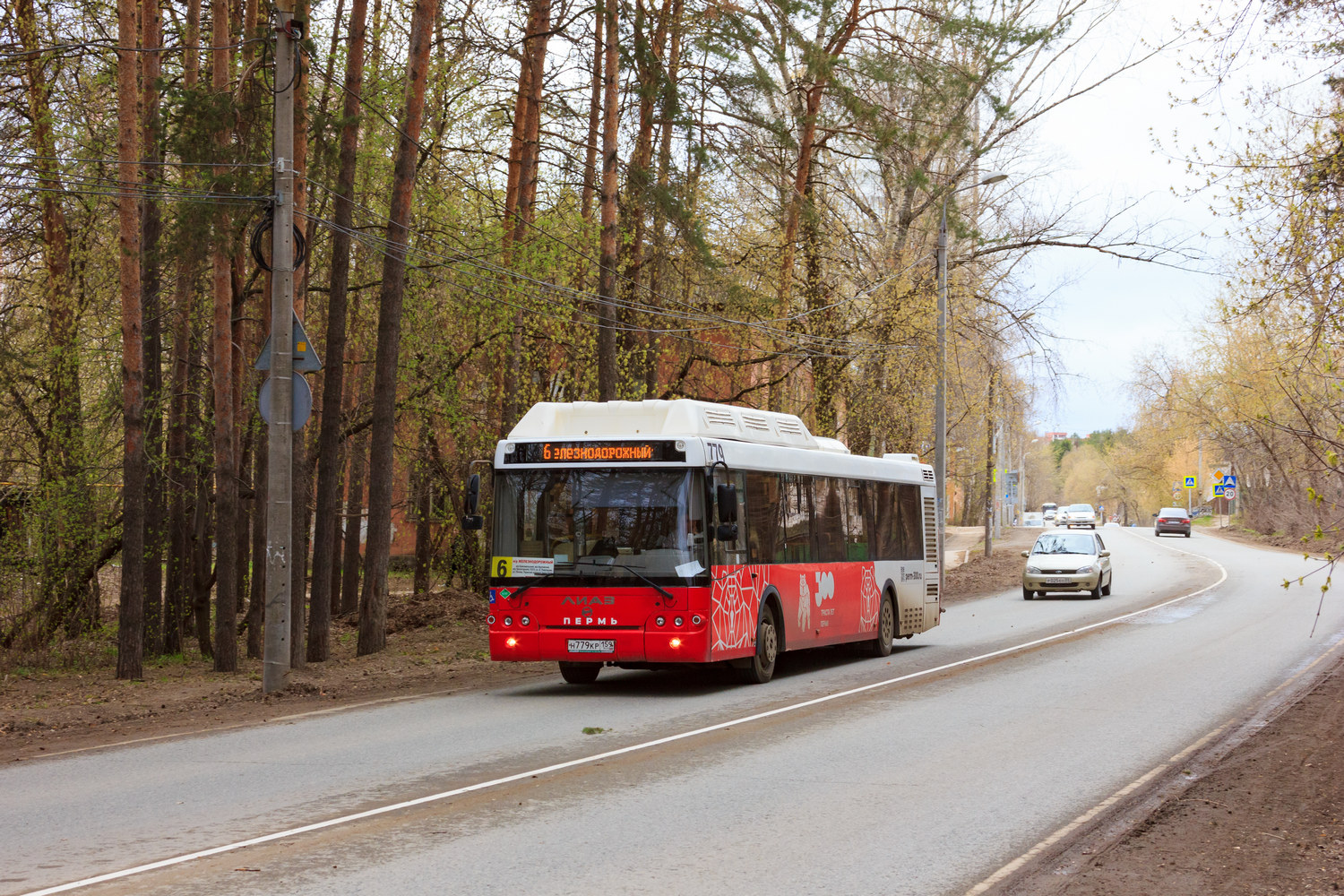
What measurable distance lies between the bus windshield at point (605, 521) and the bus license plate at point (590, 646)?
76 centimetres

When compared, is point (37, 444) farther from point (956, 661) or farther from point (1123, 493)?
point (1123, 493)

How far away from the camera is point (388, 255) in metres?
21.5

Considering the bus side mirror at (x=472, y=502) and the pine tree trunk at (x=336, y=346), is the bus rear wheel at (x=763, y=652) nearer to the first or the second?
the bus side mirror at (x=472, y=502)

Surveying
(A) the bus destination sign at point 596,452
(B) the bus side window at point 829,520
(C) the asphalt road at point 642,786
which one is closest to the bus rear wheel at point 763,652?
(C) the asphalt road at point 642,786

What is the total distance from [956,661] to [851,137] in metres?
16.6

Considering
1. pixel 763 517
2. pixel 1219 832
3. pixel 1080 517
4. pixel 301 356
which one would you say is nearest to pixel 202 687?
pixel 301 356

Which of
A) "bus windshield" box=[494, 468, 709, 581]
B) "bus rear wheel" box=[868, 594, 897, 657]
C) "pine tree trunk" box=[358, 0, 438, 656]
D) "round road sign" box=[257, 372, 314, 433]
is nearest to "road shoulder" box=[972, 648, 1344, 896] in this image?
"bus windshield" box=[494, 468, 709, 581]

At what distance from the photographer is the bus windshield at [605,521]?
1517 cm

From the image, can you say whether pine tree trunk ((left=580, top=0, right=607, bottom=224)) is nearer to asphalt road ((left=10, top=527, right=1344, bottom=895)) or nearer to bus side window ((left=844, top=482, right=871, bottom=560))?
bus side window ((left=844, top=482, right=871, bottom=560))

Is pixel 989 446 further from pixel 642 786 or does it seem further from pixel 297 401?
pixel 642 786

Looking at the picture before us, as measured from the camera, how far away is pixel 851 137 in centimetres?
3181

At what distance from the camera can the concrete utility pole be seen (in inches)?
634

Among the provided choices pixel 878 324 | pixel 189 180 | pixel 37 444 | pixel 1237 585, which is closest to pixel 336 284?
pixel 189 180

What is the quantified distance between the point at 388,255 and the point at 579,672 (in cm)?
826
